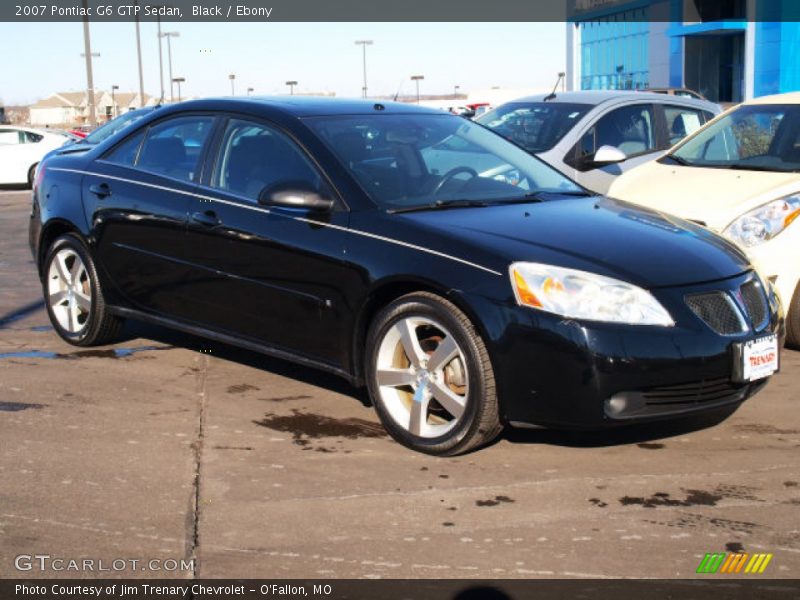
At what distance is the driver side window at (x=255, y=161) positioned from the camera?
18.7 feet

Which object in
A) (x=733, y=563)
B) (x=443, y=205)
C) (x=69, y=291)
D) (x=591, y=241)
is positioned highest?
(x=443, y=205)

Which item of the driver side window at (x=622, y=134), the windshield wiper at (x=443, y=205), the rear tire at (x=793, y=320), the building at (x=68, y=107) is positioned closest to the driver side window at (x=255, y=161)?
the windshield wiper at (x=443, y=205)

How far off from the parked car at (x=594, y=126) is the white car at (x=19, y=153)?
16965 mm

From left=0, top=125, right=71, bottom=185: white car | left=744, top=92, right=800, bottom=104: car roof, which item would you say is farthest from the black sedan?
left=0, top=125, right=71, bottom=185: white car

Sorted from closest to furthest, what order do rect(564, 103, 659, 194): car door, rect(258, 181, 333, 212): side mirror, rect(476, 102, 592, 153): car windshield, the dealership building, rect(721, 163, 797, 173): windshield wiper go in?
rect(258, 181, 333, 212): side mirror < rect(721, 163, 797, 173): windshield wiper < rect(564, 103, 659, 194): car door < rect(476, 102, 592, 153): car windshield < the dealership building

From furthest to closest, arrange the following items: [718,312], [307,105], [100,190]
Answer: [100,190] → [307,105] → [718,312]

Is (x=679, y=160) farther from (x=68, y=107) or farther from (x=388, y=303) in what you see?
(x=68, y=107)

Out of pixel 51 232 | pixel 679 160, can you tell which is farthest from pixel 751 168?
pixel 51 232

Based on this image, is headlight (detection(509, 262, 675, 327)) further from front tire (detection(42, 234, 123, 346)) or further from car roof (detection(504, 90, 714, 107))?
car roof (detection(504, 90, 714, 107))

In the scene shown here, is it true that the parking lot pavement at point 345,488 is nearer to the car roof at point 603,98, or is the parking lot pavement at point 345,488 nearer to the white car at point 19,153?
the car roof at point 603,98

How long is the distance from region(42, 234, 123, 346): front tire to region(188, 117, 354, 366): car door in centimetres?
110

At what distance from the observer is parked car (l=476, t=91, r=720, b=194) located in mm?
9750

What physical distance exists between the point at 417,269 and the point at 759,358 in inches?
61.9

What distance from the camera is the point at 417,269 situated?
497 centimetres
